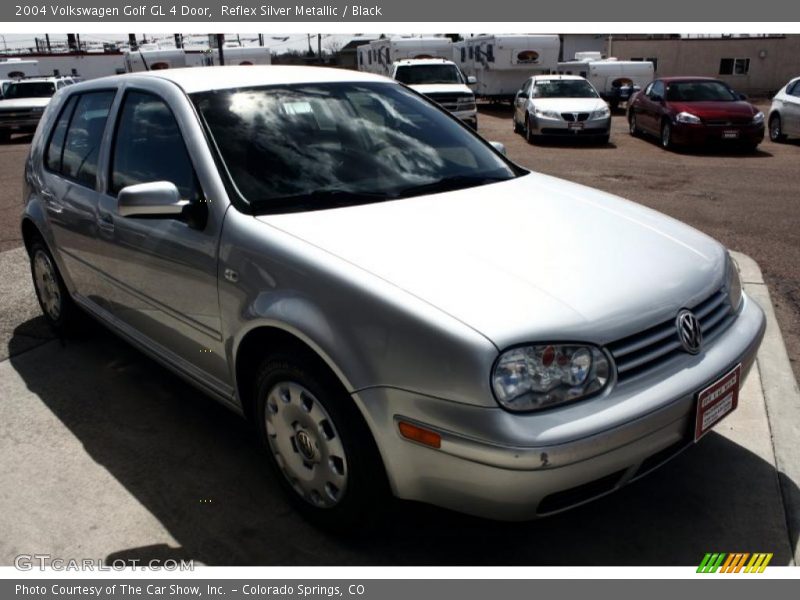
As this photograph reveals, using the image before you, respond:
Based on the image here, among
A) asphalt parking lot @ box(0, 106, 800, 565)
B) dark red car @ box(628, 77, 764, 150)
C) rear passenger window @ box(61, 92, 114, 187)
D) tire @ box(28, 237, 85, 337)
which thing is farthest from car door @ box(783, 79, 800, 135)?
tire @ box(28, 237, 85, 337)

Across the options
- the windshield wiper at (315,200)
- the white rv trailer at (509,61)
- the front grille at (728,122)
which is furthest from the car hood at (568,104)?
the windshield wiper at (315,200)

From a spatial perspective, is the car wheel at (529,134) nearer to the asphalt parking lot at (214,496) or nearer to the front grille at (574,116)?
the front grille at (574,116)

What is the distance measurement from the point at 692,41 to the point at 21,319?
35868 millimetres

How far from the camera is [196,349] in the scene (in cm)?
325

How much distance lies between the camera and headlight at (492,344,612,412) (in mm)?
2213

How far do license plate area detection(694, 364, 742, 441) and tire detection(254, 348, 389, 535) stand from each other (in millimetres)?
1095

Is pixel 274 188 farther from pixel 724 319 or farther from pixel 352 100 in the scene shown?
pixel 724 319

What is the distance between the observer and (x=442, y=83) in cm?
1739

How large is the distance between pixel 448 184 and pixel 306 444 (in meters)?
1.35

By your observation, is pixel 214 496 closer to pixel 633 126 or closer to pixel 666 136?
pixel 666 136

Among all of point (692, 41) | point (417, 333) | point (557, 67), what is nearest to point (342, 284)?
point (417, 333)

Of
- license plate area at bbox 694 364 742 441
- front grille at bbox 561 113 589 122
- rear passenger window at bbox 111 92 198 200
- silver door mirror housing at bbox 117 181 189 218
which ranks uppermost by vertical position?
rear passenger window at bbox 111 92 198 200

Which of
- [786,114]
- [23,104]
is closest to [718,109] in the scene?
[786,114]
